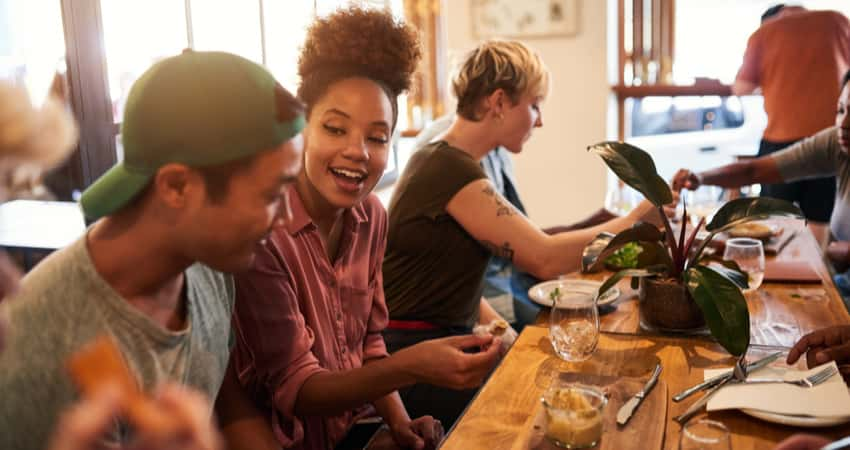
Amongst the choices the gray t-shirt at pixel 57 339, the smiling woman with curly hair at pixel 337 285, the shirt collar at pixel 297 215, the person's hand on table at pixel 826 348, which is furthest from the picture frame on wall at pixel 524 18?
the gray t-shirt at pixel 57 339

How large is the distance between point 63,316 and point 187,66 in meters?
0.31

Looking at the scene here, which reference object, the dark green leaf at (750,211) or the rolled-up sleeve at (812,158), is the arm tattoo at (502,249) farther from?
the rolled-up sleeve at (812,158)

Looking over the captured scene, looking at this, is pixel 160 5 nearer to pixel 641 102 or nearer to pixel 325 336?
pixel 325 336

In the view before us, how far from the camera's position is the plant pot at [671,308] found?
1528 mm

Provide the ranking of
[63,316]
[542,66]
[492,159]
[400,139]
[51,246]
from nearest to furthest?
[63,316], [51,246], [542,66], [492,159], [400,139]

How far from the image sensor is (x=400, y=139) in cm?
460

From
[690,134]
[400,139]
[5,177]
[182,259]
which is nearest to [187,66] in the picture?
[182,259]

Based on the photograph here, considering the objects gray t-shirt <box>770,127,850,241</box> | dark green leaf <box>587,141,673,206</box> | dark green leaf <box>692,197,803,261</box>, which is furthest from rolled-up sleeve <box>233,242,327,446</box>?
gray t-shirt <box>770,127,850,241</box>

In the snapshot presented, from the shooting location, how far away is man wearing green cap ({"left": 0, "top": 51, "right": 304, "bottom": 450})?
84 cm

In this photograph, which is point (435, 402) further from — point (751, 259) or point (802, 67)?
point (802, 67)

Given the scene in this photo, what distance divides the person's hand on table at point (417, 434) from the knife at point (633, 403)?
1.55 ft

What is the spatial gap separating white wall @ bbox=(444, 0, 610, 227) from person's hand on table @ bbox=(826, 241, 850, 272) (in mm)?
1945

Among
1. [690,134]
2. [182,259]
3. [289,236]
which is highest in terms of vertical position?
[182,259]

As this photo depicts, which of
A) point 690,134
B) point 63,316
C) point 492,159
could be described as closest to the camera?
point 63,316
